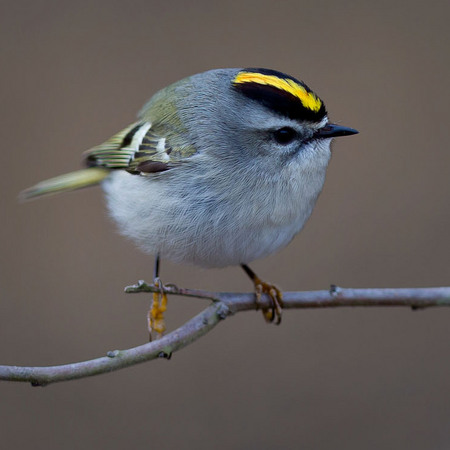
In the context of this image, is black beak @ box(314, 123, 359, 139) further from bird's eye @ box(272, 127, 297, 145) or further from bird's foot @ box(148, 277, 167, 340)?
bird's foot @ box(148, 277, 167, 340)

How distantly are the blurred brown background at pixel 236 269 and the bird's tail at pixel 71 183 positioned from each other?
645mm

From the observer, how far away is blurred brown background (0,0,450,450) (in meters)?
3.30

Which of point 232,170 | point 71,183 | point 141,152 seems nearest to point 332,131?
point 232,170

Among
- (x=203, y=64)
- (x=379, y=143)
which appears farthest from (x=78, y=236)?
(x=379, y=143)

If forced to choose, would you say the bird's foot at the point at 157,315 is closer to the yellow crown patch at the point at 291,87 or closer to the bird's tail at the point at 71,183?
the bird's tail at the point at 71,183

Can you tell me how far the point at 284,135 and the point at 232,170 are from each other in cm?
18

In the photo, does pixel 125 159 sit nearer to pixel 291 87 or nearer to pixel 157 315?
pixel 157 315

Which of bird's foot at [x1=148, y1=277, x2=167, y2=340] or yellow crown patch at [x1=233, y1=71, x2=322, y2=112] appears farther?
bird's foot at [x1=148, y1=277, x2=167, y2=340]

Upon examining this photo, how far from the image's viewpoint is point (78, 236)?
356 centimetres

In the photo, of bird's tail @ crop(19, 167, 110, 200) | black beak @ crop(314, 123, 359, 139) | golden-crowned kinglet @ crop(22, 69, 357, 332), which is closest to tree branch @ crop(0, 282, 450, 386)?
golden-crowned kinglet @ crop(22, 69, 357, 332)

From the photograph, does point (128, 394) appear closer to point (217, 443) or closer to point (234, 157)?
point (217, 443)

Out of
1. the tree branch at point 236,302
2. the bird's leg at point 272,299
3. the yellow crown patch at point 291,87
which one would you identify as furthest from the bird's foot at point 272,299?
the yellow crown patch at point 291,87

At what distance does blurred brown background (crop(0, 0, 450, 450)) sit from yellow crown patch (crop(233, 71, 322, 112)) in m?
1.47

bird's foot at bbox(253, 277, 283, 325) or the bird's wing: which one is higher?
the bird's wing
